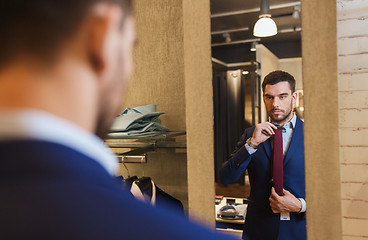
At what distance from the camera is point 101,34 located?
287mm

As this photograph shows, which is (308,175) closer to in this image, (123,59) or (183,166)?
(183,166)

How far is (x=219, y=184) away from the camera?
3.47 ft

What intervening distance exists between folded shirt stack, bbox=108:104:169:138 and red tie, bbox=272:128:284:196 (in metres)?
0.42

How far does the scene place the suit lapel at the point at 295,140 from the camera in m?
0.94

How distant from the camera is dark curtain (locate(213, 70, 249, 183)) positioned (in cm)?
106

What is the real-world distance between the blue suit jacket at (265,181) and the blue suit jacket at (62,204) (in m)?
0.77

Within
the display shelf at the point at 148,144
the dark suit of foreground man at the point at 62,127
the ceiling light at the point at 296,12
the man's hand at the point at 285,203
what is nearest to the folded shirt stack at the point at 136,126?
the display shelf at the point at 148,144

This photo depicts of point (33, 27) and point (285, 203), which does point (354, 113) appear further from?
point (33, 27)

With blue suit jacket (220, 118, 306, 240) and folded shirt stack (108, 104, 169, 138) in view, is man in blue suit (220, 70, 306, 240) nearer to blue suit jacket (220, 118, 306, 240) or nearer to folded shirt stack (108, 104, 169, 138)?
blue suit jacket (220, 118, 306, 240)

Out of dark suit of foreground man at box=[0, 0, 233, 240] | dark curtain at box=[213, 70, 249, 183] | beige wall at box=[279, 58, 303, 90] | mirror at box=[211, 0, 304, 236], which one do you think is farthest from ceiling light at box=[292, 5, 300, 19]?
dark suit of foreground man at box=[0, 0, 233, 240]

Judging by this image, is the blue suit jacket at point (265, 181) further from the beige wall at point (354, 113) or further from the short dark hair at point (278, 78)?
the beige wall at point (354, 113)

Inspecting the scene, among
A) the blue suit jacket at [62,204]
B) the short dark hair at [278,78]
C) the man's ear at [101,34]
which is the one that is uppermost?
the short dark hair at [278,78]

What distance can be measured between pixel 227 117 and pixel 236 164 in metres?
0.16

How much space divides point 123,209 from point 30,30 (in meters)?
0.16
